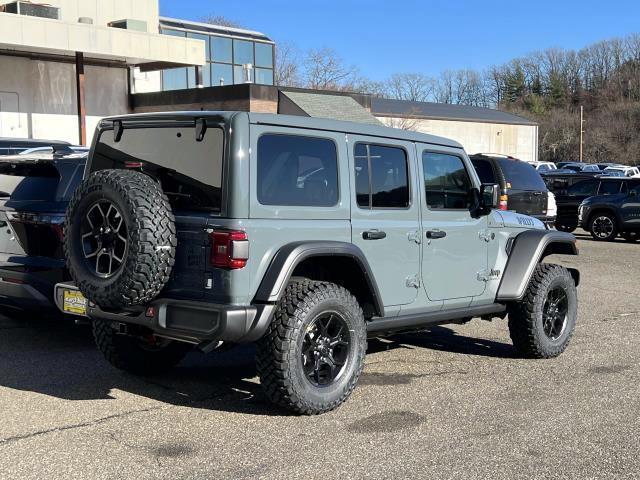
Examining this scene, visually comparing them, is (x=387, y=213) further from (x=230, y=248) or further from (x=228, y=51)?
(x=228, y=51)

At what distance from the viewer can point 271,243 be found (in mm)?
4848

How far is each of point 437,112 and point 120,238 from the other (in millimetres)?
56874

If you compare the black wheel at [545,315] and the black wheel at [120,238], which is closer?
the black wheel at [120,238]

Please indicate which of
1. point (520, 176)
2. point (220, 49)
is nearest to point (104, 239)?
point (520, 176)

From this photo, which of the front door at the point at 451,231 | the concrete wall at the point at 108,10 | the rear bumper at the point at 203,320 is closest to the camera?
the rear bumper at the point at 203,320

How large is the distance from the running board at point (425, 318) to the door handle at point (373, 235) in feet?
2.06

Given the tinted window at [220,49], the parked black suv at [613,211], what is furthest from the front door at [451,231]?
the tinted window at [220,49]

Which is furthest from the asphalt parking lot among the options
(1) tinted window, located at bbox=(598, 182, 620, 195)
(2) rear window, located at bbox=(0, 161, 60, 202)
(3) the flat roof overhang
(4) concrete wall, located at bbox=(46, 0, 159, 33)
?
(4) concrete wall, located at bbox=(46, 0, 159, 33)

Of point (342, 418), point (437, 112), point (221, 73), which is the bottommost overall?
point (342, 418)

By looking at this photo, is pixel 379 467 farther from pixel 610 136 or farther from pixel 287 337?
pixel 610 136

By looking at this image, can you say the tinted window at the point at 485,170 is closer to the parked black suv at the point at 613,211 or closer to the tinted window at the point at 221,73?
the parked black suv at the point at 613,211

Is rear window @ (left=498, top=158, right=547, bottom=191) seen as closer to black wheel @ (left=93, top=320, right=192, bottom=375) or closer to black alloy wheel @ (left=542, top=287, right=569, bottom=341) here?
black alloy wheel @ (left=542, top=287, right=569, bottom=341)

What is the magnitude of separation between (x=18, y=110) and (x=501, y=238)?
21538 mm

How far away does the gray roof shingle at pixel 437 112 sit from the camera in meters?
55.9
